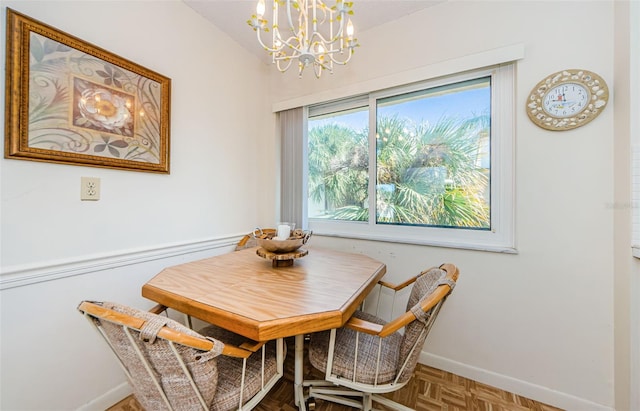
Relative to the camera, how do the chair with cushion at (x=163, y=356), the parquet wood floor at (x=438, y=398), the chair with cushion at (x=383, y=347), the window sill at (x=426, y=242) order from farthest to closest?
the window sill at (x=426, y=242) → the parquet wood floor at (x=438, y=398) → the chair with cushion at (x=383, y=347) → the chair with cushion at (x=163, y=356)

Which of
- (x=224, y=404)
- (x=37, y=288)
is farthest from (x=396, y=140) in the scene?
(x=37, y=288)

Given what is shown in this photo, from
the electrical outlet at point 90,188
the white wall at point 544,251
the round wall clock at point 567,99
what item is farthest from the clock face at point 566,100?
the electrical outlet at point 90,188

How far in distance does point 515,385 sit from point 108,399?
248 cm

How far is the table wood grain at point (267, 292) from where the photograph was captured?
858 millimetres

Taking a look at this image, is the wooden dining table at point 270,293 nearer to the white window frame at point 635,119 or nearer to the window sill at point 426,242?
the window sill at point 426,242

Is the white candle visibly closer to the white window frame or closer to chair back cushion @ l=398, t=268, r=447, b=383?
chair back cushion @ l=398, t=268, r=447, b=383

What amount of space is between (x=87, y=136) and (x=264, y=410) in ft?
5.99

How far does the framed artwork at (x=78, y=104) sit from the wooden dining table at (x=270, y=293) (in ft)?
2.59

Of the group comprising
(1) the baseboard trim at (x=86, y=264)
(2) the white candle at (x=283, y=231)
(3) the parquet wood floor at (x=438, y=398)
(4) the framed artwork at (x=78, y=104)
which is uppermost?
(4) the framed artwork at (x=78, y=104)

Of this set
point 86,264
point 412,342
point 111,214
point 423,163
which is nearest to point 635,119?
point 423,163

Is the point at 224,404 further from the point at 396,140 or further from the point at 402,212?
the point at 396,140

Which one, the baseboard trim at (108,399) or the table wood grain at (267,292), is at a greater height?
the table wood grain at (267,292)

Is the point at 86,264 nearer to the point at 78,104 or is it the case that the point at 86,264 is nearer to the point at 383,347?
the point at 78,104

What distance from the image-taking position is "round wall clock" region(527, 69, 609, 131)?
→ 1333 millimetres
